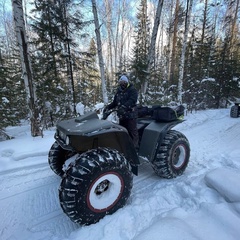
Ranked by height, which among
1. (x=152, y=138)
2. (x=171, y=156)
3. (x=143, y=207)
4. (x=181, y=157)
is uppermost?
(x=152, y=138)

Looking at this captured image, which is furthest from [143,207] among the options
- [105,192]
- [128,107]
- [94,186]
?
[128,107]

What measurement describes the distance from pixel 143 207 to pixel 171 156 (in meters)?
1.15

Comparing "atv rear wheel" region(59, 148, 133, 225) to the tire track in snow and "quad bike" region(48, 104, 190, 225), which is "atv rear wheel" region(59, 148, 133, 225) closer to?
"quad bike" region(48, 104, 190, 225)

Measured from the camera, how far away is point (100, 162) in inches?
85.4

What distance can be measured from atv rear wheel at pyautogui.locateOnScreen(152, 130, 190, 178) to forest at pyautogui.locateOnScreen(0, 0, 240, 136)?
396cm

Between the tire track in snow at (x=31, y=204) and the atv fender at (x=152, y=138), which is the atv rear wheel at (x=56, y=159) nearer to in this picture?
the tire track in snow at (x=31, y=204)

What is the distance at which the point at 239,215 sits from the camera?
200 cm

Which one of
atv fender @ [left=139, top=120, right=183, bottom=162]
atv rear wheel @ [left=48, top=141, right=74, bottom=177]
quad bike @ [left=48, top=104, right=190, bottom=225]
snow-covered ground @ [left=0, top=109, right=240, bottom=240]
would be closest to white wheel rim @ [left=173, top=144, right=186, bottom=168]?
quad bike @ [left=48, top=104, right=190, bottom=225]

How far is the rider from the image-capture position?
3094mm

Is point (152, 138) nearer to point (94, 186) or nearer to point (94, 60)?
point (94, 186)

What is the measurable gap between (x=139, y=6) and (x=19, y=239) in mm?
20009

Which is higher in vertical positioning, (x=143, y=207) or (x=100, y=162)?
(x=100, y=162)

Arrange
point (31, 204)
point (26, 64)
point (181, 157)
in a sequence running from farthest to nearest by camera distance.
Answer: point (26, 64), point (181, 157), point (31, 204)

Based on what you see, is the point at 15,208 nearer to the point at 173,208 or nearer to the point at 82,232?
the point at 82,232
